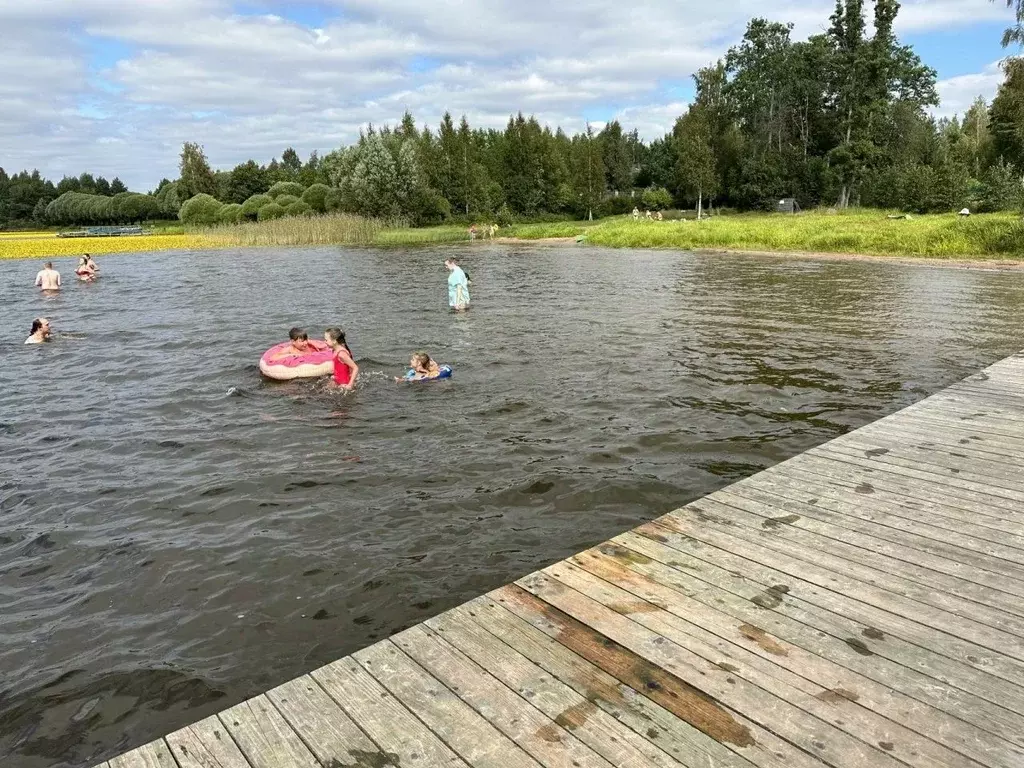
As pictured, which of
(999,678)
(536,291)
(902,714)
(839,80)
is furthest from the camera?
(839,80)

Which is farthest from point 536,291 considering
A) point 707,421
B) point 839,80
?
point 839,80

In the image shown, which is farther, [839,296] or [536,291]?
[536,291]

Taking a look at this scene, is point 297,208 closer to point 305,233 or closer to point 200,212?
point 200,212

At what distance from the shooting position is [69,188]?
103 metres

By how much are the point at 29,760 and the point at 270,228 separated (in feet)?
173

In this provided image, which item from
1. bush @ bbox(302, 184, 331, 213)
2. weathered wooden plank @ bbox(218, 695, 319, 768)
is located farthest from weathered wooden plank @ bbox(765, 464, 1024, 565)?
bush @ bbox(302, 184, 331, 213)

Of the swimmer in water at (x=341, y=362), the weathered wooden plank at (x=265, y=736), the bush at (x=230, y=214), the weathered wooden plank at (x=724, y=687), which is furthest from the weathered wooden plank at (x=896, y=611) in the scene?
the bush at (x=230, y=214)

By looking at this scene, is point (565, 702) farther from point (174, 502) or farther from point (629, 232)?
point (629, 232)

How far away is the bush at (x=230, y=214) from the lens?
6764 centimetres

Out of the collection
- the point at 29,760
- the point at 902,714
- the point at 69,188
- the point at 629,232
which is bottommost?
the point at 29,760

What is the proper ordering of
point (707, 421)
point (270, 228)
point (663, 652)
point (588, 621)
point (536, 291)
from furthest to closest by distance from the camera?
1. point (270, 228)
2. point (536, 291)
3. point (707, 421)
4. point (588, 621)
5. point (663, 652)

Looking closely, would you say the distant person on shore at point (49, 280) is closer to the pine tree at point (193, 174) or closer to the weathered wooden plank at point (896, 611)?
the weathered wooden plank at point (896, 611)

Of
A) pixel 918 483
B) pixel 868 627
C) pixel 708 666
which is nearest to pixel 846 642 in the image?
pixel 868 627

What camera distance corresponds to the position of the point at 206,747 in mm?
3141
